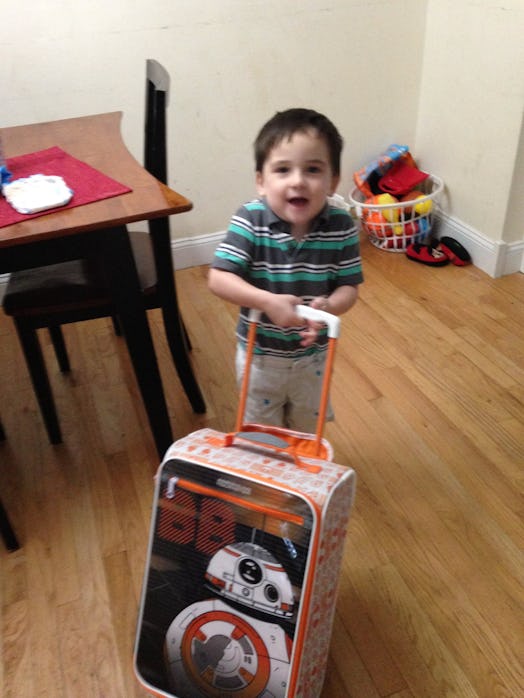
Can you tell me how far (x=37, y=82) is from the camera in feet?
7.06

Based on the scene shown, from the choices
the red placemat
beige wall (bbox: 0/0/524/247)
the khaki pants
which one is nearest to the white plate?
the red placemat

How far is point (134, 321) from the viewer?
1.33 metres

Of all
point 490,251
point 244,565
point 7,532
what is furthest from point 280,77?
point 244,565

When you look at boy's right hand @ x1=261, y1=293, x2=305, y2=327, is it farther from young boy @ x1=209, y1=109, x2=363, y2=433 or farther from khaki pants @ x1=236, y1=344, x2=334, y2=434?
khaki pants @ x1=236, y1=344, x2=334, y2=434

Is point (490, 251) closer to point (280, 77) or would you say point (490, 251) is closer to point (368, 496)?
point (280, 77)

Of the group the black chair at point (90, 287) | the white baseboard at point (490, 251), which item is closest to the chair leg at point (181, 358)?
the black chair at point (90, 287)

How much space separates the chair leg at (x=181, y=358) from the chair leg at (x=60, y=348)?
1.46ft

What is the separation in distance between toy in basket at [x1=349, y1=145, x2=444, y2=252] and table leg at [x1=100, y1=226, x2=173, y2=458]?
148 centimetres

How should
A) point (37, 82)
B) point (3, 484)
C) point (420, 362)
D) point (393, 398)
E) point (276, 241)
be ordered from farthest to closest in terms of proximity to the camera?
1. point (37, 82)
2. point (420, 362)
3. point (393, 398)
4. point (3, 484)
5. point (276, 241)

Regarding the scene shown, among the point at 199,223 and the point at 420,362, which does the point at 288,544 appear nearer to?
the point at 420,362

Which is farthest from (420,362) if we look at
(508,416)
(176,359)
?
(176,359)

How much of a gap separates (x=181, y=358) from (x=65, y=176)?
1.95ft

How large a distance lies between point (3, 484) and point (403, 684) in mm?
1133

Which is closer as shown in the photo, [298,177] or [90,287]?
[298,177]
